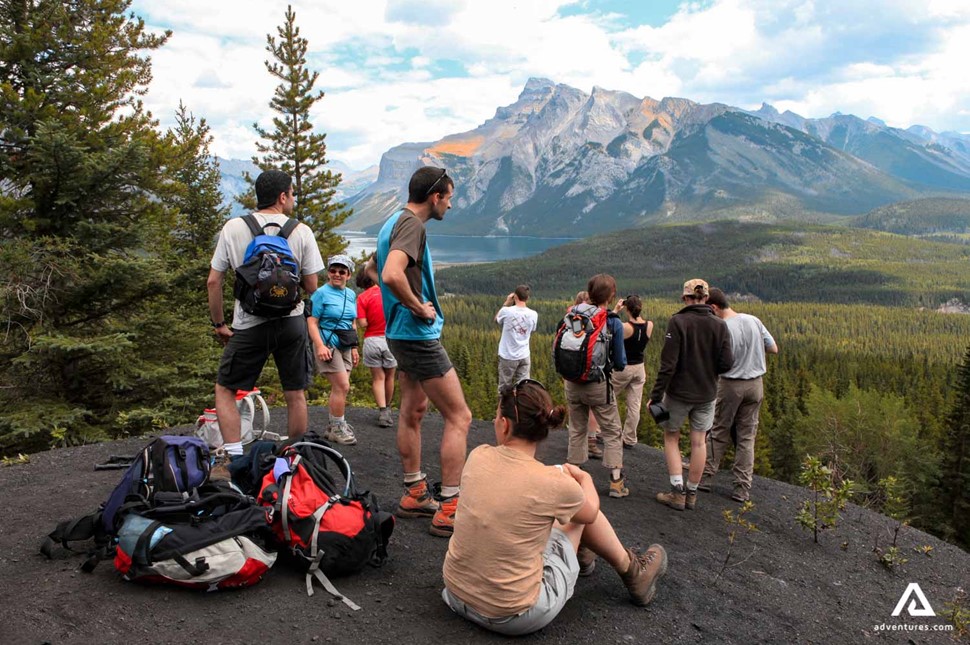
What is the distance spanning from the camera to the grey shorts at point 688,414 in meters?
6.14

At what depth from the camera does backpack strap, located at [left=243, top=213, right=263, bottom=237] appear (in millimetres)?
4535

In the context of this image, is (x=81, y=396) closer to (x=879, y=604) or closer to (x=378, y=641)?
(x=378, y=641)

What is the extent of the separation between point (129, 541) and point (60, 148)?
761cm

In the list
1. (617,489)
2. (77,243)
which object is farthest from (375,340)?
(77,243)

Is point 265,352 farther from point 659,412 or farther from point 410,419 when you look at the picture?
point 659,412

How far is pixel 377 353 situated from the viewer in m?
7.61

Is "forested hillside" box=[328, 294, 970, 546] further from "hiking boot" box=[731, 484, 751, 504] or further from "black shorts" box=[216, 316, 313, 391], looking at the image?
"black shorts" box=[216, 316, 313, 391]

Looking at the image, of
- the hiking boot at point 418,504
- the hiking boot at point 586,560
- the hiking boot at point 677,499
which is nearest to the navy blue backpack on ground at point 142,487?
the hiking boot at point 418,504

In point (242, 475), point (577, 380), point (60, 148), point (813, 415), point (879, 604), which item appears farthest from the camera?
point (813, 415)

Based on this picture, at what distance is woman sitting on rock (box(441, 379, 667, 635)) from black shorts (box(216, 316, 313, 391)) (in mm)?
2005

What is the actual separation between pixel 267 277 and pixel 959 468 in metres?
36.5

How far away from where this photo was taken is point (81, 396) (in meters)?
9.91

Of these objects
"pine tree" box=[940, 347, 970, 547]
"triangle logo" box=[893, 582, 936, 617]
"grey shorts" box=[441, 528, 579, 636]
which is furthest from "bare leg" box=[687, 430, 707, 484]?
"pine tree" box=[940, 347, 970, 547]

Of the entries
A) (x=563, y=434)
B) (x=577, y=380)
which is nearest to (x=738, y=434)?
(x=577, y=380)
